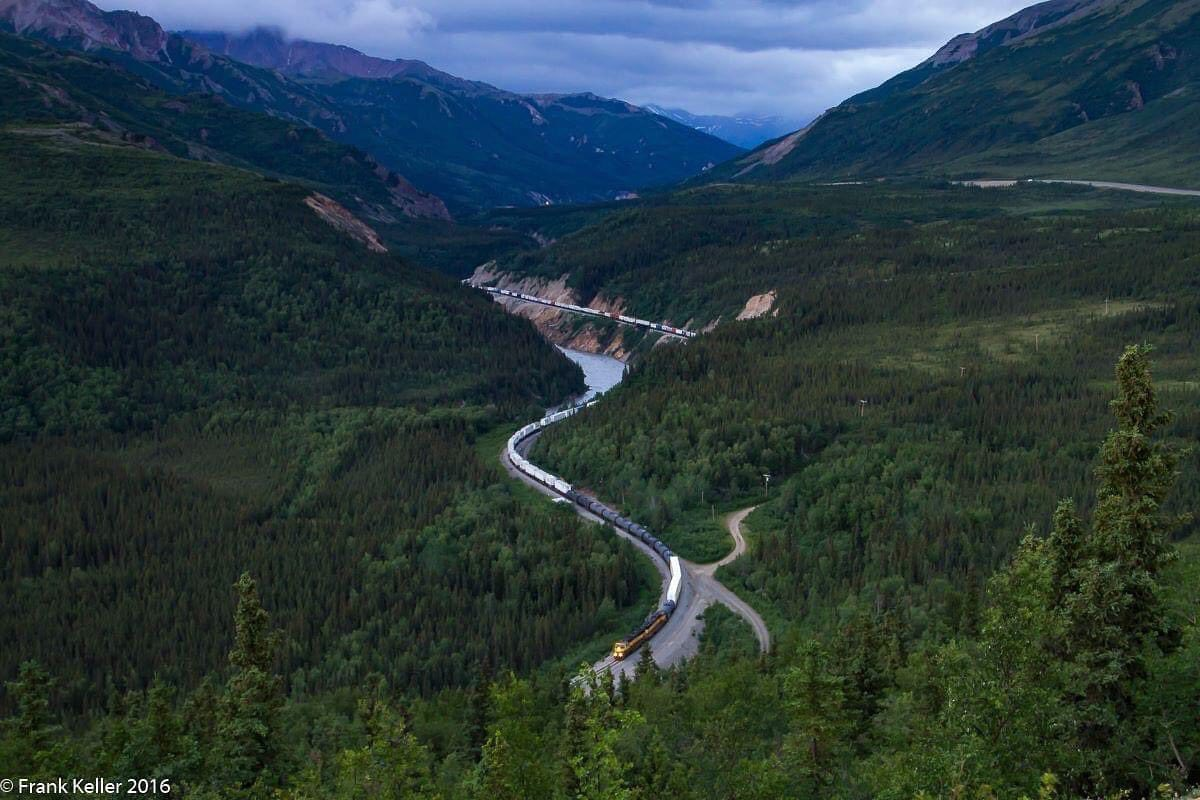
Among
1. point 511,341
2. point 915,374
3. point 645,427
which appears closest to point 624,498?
point 645,427

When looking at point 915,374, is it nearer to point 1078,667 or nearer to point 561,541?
point 561,541

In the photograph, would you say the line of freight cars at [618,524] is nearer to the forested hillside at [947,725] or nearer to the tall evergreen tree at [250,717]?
the forested hillside at [947,725]

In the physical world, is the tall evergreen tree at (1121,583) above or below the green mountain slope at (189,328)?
above

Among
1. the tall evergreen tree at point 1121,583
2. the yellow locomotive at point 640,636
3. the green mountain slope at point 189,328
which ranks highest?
the tall evergreen tree at point 1121,583

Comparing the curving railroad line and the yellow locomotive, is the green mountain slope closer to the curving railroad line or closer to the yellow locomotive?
the curving railroad line

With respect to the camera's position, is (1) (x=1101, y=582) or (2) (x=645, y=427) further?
(2) (x=645, y=427)

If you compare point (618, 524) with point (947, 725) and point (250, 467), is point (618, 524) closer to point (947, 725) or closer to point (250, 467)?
point (250, 467)

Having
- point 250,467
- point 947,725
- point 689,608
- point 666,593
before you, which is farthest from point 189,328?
point 947,725

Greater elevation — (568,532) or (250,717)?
(250,717)

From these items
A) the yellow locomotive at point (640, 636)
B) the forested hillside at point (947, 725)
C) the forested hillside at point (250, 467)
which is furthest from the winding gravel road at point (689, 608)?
the forested hillside at point (947, 725)
